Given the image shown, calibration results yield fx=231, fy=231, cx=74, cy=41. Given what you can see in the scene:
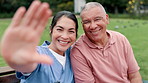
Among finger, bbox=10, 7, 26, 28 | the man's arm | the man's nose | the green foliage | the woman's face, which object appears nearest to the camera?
finger, bbox=10, 7, 26, 28

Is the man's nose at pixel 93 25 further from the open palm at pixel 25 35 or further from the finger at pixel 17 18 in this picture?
the finger at pixel 17 18

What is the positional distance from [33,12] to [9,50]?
21 cm

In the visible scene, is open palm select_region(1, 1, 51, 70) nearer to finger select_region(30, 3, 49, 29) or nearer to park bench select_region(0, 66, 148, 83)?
finger select_region(30, 3, 49, 29)

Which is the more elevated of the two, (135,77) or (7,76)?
(7,76)

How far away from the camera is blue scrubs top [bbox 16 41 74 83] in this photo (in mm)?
1660

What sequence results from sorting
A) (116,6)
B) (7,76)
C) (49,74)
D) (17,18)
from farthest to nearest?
1. (116,6)
2. (7,76)
3. (49,74)
4. (17,18)

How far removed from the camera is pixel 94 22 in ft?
6.93

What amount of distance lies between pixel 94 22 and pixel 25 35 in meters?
1.13

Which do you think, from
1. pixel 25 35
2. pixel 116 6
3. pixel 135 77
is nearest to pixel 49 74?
pixel 25 35

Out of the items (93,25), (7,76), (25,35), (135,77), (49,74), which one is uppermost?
(25,35)

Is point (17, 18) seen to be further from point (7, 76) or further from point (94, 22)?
point (7, 76)

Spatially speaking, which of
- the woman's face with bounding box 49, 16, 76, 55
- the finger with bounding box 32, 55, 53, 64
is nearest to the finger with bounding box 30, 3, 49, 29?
the finger with bounding box 32, 55, 53, 64

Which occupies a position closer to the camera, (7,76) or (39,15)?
(39,15)

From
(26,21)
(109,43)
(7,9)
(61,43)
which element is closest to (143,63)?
(109,43)
